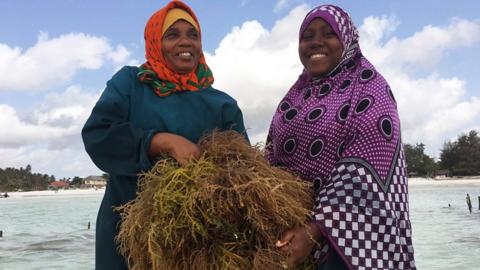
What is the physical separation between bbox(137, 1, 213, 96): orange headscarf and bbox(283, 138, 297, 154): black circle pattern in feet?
1.76

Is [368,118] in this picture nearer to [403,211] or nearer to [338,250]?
[403,211]

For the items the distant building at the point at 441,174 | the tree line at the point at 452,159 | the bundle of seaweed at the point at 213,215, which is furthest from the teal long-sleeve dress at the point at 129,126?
the distant building at the point at 441,174

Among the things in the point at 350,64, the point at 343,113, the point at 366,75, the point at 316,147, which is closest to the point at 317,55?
the point at 350,64

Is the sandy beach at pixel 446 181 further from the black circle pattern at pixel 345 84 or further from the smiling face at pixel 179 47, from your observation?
the smiling face at pixel 179 47

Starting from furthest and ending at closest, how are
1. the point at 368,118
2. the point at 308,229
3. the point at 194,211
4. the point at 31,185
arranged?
the point at 31,185, the point at 368,118, the point at 308,229, the point at 194,211

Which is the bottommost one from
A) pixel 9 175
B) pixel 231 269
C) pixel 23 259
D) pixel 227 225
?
→ pixel 23 259

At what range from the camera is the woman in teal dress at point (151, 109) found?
7.21 ft

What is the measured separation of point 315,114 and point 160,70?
2.66 ft

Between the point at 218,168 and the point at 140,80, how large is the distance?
2.61 feet

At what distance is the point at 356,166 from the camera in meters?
2.22

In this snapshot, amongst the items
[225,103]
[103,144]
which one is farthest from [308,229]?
[103,144]

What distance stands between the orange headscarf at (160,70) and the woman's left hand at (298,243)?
902 millimetres

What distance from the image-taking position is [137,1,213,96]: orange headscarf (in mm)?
2418

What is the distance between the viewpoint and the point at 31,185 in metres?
98.1
